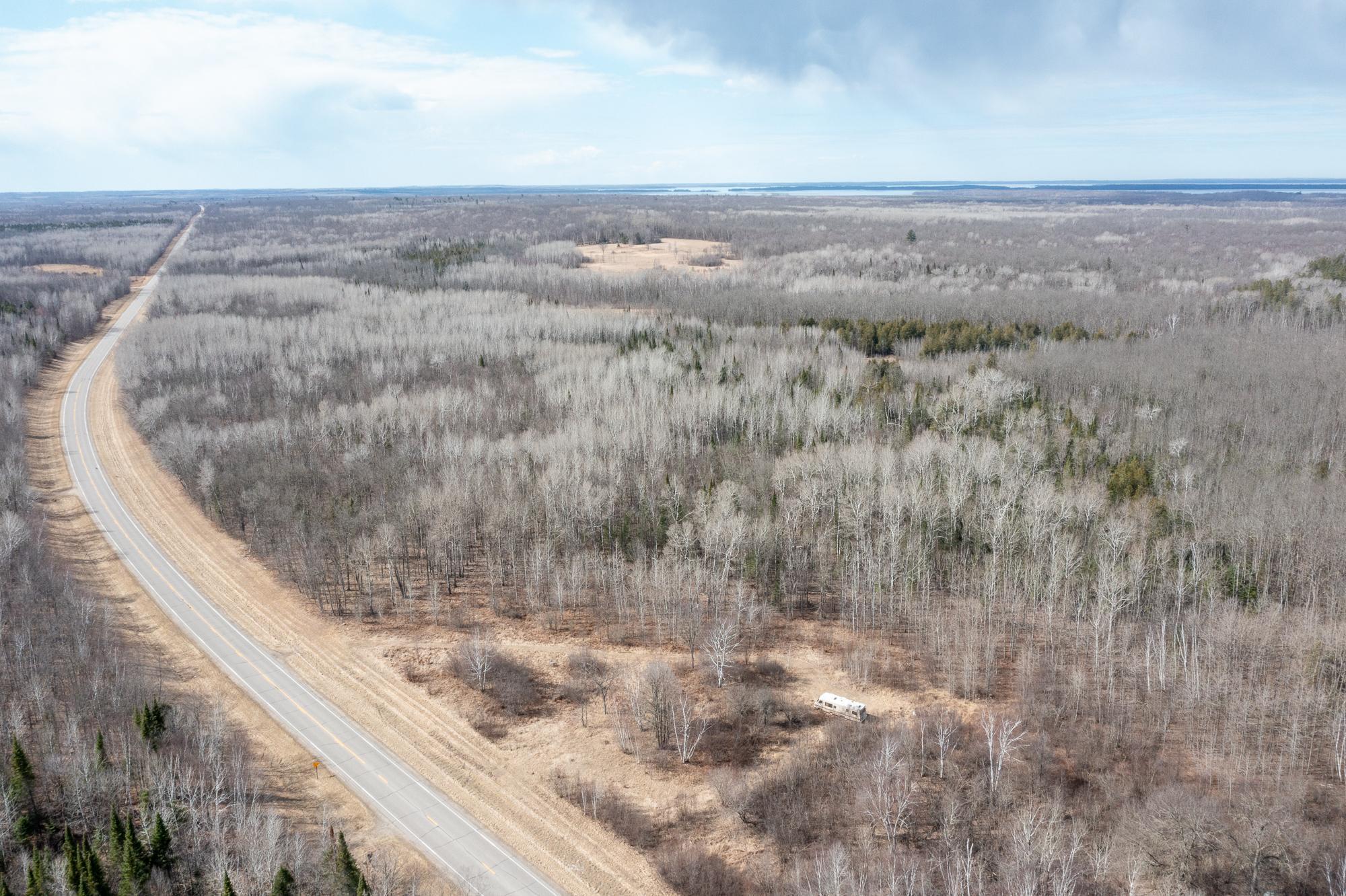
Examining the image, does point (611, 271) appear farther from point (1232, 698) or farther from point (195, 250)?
point (1232, 698)

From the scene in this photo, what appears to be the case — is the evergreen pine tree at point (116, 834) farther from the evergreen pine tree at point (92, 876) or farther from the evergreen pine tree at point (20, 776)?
the evergreen pine tree at point (20, 776)

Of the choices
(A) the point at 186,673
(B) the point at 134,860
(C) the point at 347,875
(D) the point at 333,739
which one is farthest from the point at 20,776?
(C) the point at 347,875

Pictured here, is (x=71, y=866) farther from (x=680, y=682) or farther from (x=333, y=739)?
(x=680, y=682)

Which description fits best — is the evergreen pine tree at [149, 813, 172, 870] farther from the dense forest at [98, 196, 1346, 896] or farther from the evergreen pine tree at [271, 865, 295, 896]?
the dense forest at [98, 196, 1346, 896]

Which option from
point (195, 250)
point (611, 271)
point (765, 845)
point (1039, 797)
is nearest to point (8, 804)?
point (765, 845)

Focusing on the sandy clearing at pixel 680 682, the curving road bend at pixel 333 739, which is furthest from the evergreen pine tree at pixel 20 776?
A: the sandy clearing at pixel 680 682

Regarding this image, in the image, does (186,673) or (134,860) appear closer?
(134,860)
